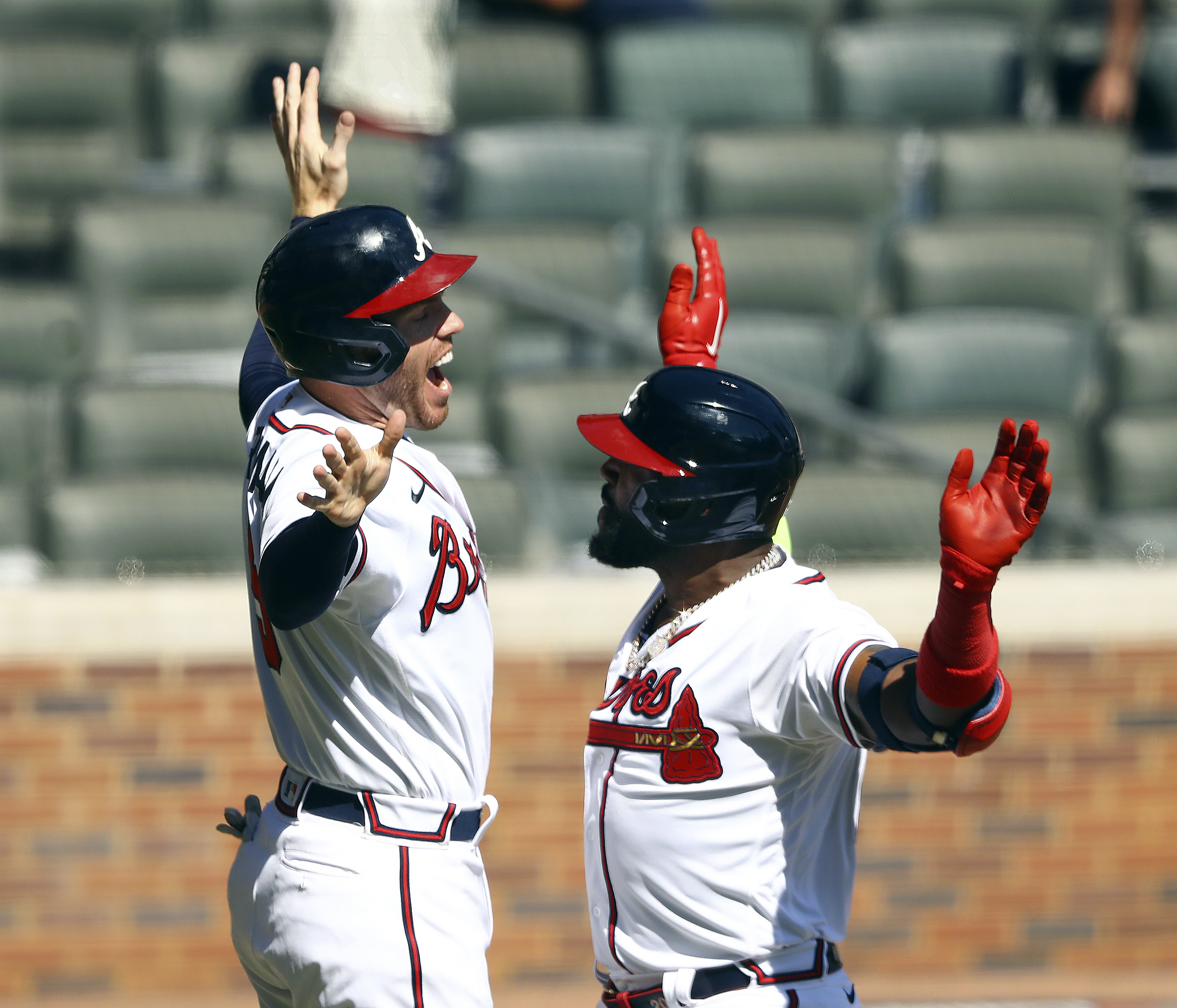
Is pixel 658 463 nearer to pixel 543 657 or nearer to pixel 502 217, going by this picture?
pixel 543 657

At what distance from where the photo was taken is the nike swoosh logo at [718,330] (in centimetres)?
301

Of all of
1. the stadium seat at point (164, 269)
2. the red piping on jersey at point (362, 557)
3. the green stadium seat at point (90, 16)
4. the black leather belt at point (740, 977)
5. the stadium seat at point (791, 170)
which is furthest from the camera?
the green stadium seat at point (90, 16)

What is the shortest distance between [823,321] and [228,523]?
8.52 feet

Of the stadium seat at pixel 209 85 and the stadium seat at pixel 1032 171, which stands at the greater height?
the stadium seat at pixel 209 85

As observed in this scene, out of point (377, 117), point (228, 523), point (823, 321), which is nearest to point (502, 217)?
point (377, 117)

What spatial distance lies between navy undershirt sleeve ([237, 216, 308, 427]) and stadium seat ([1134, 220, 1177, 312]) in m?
4.55

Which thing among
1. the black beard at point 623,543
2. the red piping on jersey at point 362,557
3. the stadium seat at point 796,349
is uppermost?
the red piping on jersey at point 362,557

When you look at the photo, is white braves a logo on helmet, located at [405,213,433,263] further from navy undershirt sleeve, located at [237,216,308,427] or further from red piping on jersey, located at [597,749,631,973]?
red piping on jersey, located at [597,749,631,973]

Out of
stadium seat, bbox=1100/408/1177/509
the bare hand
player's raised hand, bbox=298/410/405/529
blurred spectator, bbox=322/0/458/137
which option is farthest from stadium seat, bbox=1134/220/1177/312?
player's raised hand, bbox=298/410/405/529

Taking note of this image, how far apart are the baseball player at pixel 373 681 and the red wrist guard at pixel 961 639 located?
813 mm

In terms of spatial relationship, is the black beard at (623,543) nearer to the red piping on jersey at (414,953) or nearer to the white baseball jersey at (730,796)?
the white baseball jersey at (730,796)

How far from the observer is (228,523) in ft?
14.6

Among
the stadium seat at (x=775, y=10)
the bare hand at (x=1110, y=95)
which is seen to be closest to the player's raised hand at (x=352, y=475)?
the bare hand at (x=1110, y=95)

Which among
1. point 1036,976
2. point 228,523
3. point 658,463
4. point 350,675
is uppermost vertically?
point 658,463
